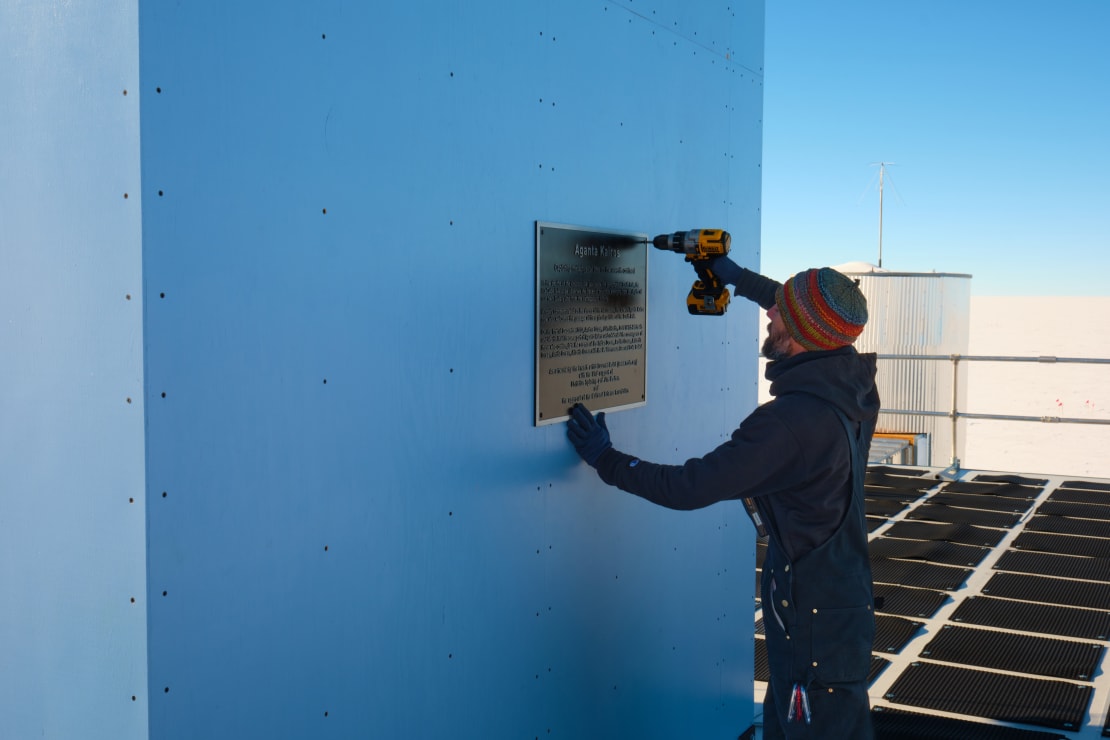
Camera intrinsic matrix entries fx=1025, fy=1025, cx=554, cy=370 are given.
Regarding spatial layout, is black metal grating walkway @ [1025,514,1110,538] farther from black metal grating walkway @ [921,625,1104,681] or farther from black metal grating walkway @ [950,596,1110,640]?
black metal grating walkway @ [921,625,1104,681]

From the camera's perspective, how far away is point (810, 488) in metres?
2.64

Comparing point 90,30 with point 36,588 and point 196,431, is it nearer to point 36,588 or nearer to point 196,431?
point 196,431

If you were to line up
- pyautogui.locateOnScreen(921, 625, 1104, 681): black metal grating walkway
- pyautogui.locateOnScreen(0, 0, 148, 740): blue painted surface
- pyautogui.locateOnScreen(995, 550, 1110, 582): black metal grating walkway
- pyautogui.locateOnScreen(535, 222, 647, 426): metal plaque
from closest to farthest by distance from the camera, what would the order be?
pyautogui.locateOnScreen(0, 0, 148, 740): blue painted surface < pyautogui.locateOnScreen(535, 222, 647, 426): metal plaque < pyautogui.locateOnScreen(921, 625, 1104, 681): black metal grating walkway < pyautogui.locateOnScreen(995, 550, 1110, 582): black metal grating walkway

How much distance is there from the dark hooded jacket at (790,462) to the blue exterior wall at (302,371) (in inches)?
14.0

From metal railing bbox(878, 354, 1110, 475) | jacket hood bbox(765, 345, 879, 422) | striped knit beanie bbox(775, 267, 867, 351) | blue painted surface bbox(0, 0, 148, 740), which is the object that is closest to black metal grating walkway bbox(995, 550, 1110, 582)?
metal railing bbox(878, 354, 1110, 475)

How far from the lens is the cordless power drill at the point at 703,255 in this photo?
297cm

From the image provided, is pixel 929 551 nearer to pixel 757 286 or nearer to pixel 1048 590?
pixel 1048 590

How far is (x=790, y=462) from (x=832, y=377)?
254mm

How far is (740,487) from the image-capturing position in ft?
8.41

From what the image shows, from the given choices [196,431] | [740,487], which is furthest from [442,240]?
[740,487]

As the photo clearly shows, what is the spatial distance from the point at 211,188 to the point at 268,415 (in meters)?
0.43

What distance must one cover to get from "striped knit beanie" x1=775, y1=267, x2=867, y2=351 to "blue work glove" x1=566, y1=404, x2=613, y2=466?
571 millimetres

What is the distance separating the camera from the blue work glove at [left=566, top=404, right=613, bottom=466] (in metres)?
2.78

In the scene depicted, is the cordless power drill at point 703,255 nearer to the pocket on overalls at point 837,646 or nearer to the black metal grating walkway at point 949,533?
the pocket on overalls at point 837,646
